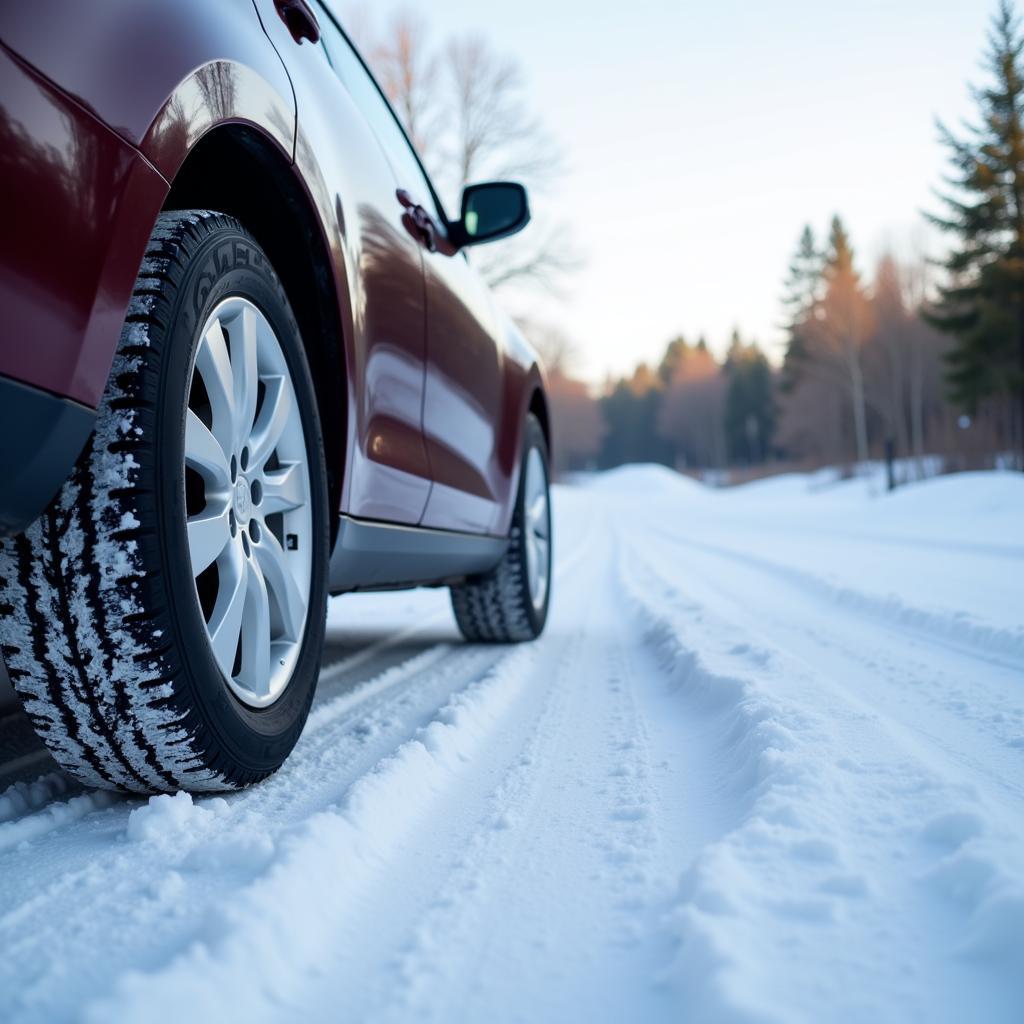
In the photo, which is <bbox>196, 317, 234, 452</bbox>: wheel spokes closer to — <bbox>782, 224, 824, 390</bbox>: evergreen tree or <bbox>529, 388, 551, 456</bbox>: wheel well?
<bbox>529, 388, 551, 456</bbox>: wheel well

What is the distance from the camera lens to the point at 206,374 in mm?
1373

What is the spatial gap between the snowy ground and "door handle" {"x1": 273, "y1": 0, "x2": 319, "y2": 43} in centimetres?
143

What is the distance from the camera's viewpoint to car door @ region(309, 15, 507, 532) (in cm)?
230

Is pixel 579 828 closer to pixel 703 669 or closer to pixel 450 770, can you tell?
pixel 450 770

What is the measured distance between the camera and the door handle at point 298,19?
1.72 m

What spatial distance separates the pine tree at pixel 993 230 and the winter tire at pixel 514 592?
25.3m

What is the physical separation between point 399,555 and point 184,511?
3.31 feet

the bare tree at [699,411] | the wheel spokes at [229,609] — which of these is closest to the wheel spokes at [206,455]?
the wheel spokes at [229,609]

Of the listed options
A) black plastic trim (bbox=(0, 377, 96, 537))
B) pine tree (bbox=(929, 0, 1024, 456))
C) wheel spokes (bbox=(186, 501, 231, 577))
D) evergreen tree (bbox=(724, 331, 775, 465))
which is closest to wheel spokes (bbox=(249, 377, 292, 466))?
wheel spokes (bbox=(186, 501, 231, 577))

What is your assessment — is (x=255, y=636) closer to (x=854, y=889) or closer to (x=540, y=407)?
(x=854, y=889)

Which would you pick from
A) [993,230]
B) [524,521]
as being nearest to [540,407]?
[524,521]

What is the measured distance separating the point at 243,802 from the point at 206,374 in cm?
69

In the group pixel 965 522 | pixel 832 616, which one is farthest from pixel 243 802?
pixel 965 522

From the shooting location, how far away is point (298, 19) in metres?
1.78
